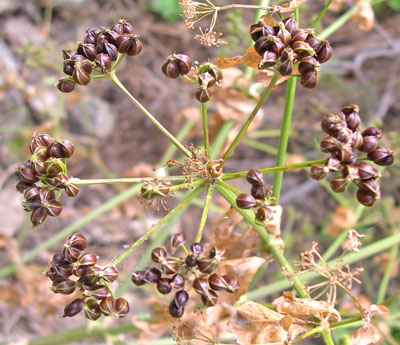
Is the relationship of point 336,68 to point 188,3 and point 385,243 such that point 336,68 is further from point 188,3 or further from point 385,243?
point 188,3

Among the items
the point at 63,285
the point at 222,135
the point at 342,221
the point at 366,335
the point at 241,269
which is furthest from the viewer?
the point at 342,221

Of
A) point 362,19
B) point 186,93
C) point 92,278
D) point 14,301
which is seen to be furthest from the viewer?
point 186,93

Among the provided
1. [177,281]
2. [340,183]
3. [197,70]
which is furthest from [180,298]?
[197,70]

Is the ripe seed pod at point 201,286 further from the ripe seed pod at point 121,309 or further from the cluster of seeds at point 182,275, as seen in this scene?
the ripe seed pod at point 121,309

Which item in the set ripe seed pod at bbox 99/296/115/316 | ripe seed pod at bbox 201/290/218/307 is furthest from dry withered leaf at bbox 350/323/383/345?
ripe seed pod at bbox 99/296/115/316

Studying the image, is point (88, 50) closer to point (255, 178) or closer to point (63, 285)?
point (255, 178)

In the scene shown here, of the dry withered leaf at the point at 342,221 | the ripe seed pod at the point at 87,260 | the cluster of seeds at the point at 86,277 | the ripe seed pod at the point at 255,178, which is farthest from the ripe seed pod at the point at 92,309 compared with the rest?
the dry withered leaf at the point at 342,221

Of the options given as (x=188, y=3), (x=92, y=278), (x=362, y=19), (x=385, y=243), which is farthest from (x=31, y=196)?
(x=362, y=19)
